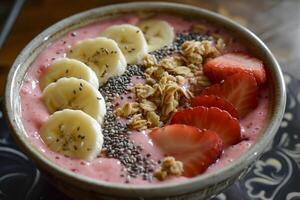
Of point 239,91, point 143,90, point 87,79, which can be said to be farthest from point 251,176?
point 87,79

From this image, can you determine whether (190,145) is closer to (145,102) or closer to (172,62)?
(145,102)

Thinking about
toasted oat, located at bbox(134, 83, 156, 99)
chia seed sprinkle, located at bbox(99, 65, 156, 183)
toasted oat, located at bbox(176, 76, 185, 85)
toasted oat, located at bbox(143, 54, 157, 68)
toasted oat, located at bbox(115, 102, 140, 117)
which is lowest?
chia seed sprinkle, located at bbox(99, 65, 156, 183)

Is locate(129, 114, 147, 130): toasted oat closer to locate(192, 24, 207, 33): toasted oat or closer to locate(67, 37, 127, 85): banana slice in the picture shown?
locate(67, 37, 127, 85): banana slice

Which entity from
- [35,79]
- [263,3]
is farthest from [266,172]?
[263,3]

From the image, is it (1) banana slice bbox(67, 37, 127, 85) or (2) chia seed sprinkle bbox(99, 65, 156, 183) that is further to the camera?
(1) banana slice bbox(67, 37, 127, 85)

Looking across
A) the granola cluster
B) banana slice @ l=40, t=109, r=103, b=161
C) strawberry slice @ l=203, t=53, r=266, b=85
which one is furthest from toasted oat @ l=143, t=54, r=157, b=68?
banana slice @ l=40, t=109, r=103, b=161

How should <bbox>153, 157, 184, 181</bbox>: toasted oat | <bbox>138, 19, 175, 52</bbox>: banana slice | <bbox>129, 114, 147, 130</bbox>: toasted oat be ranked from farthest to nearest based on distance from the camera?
1. <bbox>138, 19, 175, 52</bbox>: banana slice
2. <bbox>129, 114, 147, 130</bbox>: toasted oat
3. <bbox>153, 157, 184, 181</bbox>: toasted oat

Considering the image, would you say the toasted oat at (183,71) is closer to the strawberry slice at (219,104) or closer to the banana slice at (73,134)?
the strawberry slice at (219,104)

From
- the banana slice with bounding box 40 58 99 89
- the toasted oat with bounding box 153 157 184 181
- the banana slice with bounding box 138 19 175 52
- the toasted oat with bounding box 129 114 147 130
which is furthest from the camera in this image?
the banana slice with bounding box 138 19 175 52
